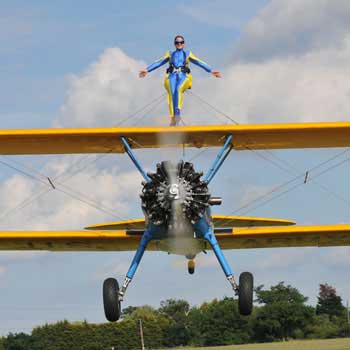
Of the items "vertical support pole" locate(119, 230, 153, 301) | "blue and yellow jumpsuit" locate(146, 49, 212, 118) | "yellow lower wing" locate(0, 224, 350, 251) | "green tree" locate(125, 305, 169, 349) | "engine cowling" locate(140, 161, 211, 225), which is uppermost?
"blue and yellow jumpsuit" locate(146, 49, 212, 118)

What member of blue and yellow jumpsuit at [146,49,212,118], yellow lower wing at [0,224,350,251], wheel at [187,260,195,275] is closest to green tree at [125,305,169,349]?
yellow lower wing at [0,224,350,251]

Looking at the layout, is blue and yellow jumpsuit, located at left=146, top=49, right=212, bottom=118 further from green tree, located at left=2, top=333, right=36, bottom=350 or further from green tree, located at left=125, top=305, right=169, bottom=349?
green tree, located at left=2, top=333, right=36, bottom=350

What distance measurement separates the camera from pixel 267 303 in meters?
31.2

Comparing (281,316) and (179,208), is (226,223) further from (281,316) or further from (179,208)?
(281,316)

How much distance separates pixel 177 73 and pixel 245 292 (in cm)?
357

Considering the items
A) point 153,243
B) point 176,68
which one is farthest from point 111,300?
point 176,68

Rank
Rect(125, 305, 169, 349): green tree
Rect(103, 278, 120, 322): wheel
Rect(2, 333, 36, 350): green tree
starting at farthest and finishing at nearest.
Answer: Rect(2, 333, 36, 350): green tree < Rect(125, 305, 169, 349): green tree < Rect(103, 278, 120, 322): wheel

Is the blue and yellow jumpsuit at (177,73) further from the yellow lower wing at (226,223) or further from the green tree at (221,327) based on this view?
the green tree at (221,327)

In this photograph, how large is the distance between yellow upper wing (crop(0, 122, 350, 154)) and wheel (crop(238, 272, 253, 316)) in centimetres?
221

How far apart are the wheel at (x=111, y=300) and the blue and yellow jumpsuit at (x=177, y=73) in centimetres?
284

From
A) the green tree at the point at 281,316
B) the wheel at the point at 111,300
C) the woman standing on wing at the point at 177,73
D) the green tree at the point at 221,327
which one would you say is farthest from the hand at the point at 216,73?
the green tree at the point at 221,327

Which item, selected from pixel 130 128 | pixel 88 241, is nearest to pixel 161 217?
pixel 130 128

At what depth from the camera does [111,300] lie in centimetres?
1338

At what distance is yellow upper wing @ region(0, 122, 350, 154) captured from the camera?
14625 mm
